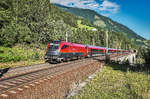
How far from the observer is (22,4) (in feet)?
184

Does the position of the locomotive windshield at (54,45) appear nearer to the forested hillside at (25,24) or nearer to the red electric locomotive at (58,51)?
the red electric locomotive at (58,51)

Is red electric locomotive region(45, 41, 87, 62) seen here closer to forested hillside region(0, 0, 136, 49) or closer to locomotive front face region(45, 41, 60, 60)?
locomotive front face region(45, 41, 60, 60)

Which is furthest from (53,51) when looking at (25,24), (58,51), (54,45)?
(25,24)

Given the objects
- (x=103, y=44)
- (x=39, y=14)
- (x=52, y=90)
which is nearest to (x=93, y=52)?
(x=39, y=14)

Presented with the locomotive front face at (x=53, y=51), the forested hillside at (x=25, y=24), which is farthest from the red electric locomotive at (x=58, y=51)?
the forested hillside at (x=25, y=24)

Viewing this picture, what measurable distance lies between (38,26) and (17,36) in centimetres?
813

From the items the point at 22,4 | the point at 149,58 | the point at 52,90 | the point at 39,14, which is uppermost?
the point at 22,4

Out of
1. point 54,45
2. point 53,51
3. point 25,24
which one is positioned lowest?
point 53,51

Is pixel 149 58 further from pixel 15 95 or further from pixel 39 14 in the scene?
pixel 39 14

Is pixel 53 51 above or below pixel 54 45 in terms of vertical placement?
below

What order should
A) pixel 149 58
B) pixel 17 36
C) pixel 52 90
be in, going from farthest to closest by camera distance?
pixel 17 36 < pixel 149 58 < pixel 52 90

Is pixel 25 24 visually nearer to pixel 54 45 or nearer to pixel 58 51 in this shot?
pixel 54 45

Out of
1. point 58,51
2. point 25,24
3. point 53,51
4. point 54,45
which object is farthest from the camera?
point 25,24

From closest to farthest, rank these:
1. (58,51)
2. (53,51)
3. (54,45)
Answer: (58,51) → (53,51) → (54,45)
